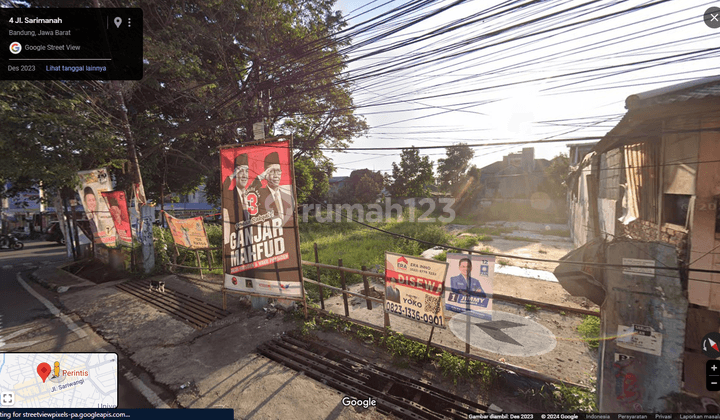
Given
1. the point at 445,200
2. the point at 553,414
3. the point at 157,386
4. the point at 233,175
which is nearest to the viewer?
the point at 553,414

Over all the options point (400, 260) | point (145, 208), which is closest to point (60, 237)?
point (145, 208)

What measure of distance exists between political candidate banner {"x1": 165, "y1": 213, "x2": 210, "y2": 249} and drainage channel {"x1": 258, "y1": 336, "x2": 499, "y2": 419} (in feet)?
17.6

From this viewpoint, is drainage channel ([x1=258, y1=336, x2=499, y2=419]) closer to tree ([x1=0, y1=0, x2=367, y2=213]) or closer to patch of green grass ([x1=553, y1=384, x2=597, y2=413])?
patch of green grass ([x1=553, y1=384, x2=597, y2=413])

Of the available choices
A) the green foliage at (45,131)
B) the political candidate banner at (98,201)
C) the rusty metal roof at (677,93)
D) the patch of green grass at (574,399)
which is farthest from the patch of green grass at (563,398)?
the political candidate banner at (98,201)

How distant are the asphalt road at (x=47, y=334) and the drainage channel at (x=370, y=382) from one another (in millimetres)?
1956

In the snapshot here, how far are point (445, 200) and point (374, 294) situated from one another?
24517 millimetres

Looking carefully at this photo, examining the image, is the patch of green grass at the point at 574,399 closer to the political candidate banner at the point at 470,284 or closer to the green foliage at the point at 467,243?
the political candidate banner at the point at 470,284

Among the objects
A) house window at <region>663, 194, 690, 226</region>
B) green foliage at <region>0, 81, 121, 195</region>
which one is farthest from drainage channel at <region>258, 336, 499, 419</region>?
green foliage at <region>0, 81, 121, 195</region>

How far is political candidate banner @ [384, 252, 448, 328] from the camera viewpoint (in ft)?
14.9

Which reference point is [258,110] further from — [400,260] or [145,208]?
[145,208]

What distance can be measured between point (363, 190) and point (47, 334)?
1051 inches

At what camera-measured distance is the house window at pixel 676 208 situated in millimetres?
3750

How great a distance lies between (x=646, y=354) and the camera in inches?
123

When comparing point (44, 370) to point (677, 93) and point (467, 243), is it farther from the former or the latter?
point (467, 243)
